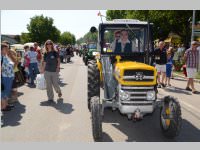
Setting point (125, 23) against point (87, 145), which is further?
point (125, 23)

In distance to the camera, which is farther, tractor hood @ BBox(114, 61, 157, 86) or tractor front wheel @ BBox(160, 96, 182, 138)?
tractor hood @ BBox(114, 61, 157, 86)

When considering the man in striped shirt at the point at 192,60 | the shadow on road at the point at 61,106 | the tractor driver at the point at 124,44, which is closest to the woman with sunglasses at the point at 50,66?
the shadow on road at the point at 61,106

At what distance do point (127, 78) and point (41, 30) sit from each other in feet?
249

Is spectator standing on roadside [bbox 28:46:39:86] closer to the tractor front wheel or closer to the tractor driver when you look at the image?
the tractor driver

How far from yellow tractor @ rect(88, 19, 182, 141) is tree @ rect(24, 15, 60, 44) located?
72465mm

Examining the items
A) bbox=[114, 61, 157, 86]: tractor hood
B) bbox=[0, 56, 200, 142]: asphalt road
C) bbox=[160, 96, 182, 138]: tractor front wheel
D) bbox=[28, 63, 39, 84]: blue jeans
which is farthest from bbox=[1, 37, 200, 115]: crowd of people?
bbox=[160, 96, 182, 138]: tractor front wheel

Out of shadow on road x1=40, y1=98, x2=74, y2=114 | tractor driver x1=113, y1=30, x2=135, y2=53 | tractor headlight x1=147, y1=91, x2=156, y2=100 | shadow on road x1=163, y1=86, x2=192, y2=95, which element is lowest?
shadow on road x1=163, y1=86, x2=192, y2=95

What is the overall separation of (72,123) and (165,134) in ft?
6.98

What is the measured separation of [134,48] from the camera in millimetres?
7520

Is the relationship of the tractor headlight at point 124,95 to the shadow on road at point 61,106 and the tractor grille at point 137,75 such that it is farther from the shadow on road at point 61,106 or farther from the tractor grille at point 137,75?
the shadow on road at point 61,106

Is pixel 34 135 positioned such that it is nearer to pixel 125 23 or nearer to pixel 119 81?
pixel 119 81

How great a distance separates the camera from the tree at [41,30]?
79.1 m

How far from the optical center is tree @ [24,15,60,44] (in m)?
79.1

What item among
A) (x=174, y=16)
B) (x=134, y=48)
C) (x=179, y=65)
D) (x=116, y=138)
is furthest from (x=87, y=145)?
(x=174, y=16)
